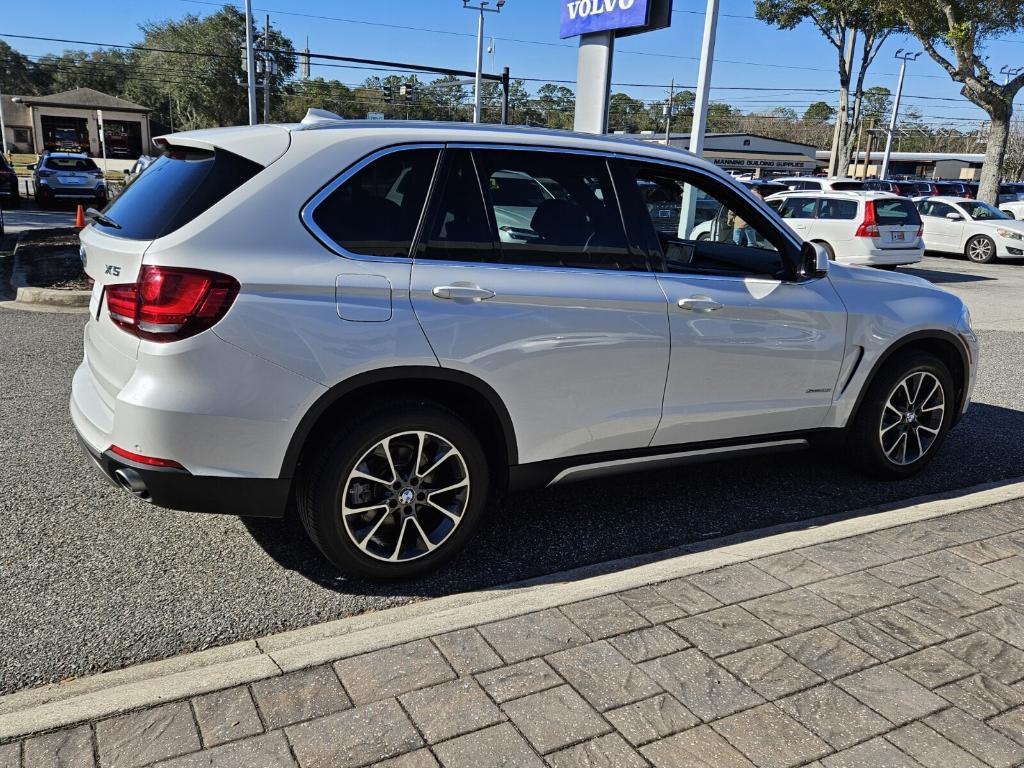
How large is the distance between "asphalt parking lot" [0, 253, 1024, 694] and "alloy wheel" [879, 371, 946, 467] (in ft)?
0.70

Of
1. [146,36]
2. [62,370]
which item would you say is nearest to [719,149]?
[146,36]

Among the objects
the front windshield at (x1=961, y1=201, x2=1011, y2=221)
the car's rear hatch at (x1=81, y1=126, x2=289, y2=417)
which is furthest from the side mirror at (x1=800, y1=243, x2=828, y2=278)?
the front windshield at (x1=961, y1=201, x2=1011, y2=221)

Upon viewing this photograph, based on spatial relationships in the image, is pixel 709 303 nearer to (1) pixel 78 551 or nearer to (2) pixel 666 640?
(2) pixel 666 640

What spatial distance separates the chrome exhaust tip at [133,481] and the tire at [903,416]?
3.62 metres

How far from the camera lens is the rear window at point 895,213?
51.0ft

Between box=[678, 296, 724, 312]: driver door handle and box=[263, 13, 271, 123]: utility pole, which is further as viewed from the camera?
box=[263, 13, 271, 123]: utility pole

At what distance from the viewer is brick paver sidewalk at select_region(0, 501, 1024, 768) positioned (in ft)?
7.86

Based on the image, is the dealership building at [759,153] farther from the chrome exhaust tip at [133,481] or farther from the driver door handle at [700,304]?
the chrome exhaust tip at [133,481]

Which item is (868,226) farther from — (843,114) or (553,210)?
(843,114)

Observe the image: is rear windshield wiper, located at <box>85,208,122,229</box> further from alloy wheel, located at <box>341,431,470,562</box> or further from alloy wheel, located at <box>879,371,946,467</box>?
alloy wheel, located at <box>879,371,946,467</box>

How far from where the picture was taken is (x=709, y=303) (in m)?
3.88

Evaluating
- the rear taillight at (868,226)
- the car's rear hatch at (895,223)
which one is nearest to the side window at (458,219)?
the rear taillight at (868,226)

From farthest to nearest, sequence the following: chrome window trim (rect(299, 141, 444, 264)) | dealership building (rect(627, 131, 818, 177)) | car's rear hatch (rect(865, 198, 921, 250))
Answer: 1. dealership building (rect(627, 131, 818, 177))
2. car's rear hatch (rect(865, 198, 921, 250))
3. chrome window trim (rect(299, 141, 444, 264))

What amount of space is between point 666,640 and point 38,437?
402 cm
